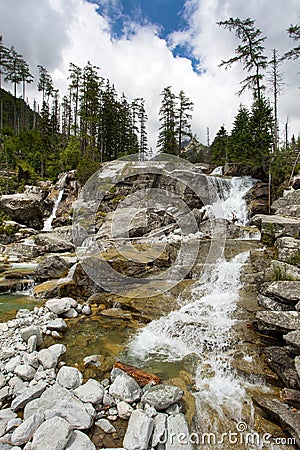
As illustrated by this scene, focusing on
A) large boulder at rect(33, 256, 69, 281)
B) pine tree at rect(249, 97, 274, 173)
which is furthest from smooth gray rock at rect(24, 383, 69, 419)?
pine tree at rect(249, 97, 274, 173)

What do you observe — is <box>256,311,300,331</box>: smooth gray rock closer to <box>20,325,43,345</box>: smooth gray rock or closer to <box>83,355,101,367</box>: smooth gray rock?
<box>83,355,101,367</box>: smooth gray rock

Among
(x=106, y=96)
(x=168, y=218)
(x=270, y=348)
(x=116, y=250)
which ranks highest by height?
(x=106, y=96)

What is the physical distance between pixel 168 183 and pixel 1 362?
2047cm

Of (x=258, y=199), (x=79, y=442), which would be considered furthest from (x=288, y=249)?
(x=258, y=199)

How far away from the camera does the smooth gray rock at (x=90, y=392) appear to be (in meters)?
4.26

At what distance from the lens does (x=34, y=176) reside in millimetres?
30609

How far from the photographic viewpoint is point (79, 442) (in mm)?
3387

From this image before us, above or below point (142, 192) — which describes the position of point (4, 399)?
below

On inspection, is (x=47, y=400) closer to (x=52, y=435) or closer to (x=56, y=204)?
(x=52, y=435)

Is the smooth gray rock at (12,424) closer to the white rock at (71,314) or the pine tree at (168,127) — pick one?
the white rock at (71,314)

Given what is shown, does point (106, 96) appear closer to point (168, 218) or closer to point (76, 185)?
point (76, 185)

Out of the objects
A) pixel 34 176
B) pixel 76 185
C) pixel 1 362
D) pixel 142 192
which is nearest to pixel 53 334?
pixel 1 362

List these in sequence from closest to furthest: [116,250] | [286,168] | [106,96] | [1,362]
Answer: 1. [1,362]
2. [116,250]
3. [286,168]
4. [106,96]

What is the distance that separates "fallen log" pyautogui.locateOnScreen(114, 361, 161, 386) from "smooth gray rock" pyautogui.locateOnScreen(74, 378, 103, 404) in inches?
27.1
